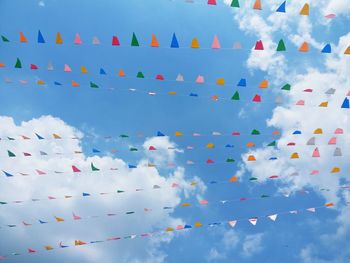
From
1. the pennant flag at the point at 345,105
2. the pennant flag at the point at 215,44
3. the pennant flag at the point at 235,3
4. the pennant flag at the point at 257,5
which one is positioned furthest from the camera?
the pennant flag at the point at 345,105

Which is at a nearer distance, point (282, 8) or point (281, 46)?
point (282, 8)

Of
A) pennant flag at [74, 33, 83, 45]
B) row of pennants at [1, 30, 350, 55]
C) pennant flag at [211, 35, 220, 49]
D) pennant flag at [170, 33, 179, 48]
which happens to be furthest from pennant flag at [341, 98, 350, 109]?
pennant flag at [74, 33, 83, 45]

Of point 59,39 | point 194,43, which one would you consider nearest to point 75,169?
point 59,39

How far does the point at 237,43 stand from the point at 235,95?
6.14ft

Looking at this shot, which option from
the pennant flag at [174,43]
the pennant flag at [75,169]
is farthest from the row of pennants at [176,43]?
the pennant flag at [75,169]

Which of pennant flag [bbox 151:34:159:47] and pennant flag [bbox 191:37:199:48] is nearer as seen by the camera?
pennant flag [bbox 151:34:159:47]

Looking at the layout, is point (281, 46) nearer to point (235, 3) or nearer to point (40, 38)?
point (235, 3)

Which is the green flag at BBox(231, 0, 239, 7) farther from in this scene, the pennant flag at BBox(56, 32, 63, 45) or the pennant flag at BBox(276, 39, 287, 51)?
the pennant flag at BBox(56, 32, 63, 45)

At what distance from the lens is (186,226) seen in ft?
45.8

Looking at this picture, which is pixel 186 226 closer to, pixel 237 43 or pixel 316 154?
pixel 316 154

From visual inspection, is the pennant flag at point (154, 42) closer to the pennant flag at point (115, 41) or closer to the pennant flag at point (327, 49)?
the pennant flag at point (115, 41)

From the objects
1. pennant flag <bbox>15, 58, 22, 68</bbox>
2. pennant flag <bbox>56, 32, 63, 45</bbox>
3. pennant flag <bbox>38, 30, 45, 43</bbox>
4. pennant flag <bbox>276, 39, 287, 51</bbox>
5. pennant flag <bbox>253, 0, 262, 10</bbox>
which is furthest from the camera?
pennant flag <bbox>15, 58, 22, 68</bbox>

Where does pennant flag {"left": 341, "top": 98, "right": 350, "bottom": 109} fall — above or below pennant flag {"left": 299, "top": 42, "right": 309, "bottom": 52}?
below

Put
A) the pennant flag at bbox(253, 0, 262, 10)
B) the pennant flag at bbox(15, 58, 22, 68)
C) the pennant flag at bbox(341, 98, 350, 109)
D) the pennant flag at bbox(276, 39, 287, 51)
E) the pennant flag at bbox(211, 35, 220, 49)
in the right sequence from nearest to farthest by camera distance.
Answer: the pennant flag at bbox(253, 0, 262, 10) → the pennant flag at bbox(276, 39, 287, 51) → the pennant flag at bbox(211, 35, 220, 49) → the pennant flag at bbox(15, 58, 22, 68) → the pennant flag at bbox(341, 98, 350, 109)
